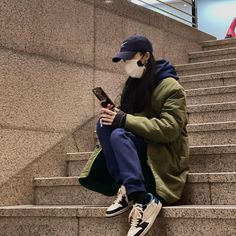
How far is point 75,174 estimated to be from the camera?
4.19m

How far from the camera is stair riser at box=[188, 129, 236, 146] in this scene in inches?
150

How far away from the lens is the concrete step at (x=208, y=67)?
561 centimetres

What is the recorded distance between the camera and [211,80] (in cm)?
518

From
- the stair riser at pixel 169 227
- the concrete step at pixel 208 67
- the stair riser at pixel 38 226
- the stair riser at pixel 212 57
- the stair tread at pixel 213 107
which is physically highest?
the stair riser at pixel 212 57

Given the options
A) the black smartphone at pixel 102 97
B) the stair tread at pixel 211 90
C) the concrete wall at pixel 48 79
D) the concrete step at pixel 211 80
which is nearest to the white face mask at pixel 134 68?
the black smartphone at pixel 102 97

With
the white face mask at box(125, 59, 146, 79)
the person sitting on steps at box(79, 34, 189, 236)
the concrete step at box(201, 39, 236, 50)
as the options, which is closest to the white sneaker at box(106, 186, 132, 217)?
the person sitting on steps at box(79, 34, 189, 236)

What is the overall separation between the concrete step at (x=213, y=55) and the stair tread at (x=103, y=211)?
11.9 feet

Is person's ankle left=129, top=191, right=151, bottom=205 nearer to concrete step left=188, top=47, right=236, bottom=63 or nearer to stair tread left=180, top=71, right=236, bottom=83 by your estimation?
stair tread left=180, top=71, right=236, bottom=83

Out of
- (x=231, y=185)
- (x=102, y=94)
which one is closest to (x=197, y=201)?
(x=231, y=185)

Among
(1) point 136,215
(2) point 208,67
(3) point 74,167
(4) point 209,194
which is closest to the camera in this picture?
(1) point 136,215

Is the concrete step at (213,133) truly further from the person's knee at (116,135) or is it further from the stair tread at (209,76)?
the stair tread at (209,76)

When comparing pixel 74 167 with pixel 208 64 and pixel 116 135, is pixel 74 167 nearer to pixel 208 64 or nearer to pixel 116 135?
pixel 116 135

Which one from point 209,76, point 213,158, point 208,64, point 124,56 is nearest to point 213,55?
point 208,64

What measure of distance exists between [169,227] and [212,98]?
7.08 ft
